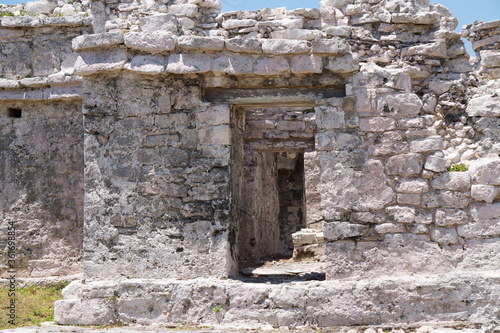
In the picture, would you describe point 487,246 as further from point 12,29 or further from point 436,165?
point 12,29

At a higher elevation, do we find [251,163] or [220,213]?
[251,163]

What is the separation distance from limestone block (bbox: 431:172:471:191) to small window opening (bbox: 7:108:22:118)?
634cm

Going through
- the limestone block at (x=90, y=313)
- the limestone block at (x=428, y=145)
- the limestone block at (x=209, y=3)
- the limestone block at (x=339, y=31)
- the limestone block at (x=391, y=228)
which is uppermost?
the limestone block at (x=209, y=3)

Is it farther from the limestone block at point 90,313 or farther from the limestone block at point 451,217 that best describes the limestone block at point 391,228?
the limestone block at point 90,313

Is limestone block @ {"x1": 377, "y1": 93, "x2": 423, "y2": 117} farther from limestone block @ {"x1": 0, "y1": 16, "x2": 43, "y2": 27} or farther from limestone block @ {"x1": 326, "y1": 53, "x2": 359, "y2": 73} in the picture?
limestone block @ {"x1": 0, "y1": 16, "x2": 43, "y2": 27}

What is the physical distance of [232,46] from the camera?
17.0 ft

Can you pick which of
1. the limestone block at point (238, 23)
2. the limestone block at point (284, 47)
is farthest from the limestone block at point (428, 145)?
the limestone block at point (238, 23)

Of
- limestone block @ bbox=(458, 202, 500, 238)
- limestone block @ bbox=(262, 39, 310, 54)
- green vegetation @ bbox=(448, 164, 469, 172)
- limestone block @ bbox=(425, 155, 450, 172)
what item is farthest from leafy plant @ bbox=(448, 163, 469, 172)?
limestone block @ bbox=(262, 39, 310, 54)

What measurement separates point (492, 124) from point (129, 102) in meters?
3.38

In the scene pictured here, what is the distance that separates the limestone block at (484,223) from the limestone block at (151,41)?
9.98 ft

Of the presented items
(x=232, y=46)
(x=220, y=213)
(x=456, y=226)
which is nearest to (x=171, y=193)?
(x=220, y=213)

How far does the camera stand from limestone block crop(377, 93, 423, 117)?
201 inches

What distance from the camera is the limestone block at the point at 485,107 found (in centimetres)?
532

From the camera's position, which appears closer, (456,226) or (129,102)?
(456,226)
